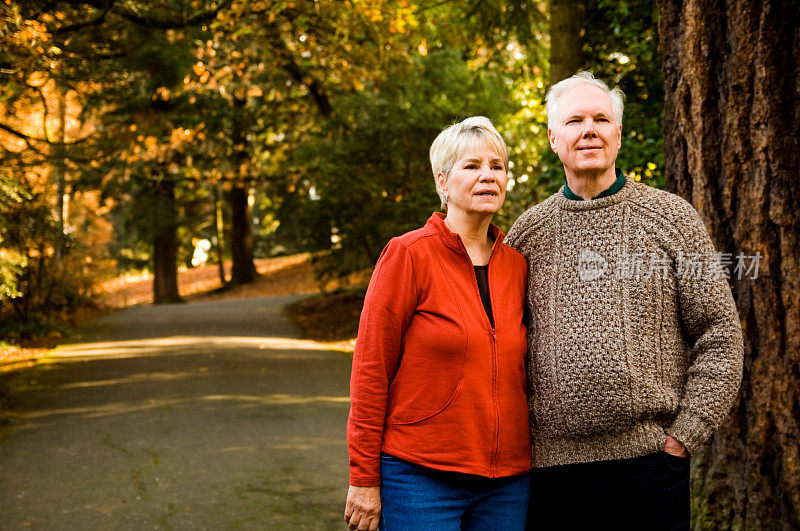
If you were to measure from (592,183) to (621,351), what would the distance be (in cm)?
59

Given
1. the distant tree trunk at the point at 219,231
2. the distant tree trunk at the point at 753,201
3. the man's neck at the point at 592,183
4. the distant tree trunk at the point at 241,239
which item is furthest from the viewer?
the distant tree trunk at the point at 219,231

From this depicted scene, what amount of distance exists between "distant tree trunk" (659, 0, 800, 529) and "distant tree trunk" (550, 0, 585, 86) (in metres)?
5.51

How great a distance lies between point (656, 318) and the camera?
264 cm

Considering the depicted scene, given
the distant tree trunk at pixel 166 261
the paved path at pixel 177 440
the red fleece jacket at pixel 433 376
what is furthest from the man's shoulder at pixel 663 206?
the distant tree trunk at pixel 166 261

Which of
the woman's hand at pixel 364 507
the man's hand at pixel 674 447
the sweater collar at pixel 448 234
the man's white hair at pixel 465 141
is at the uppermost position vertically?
the man's white hair at pixel 465 141

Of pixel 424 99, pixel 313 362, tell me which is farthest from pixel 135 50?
pixel 313 362

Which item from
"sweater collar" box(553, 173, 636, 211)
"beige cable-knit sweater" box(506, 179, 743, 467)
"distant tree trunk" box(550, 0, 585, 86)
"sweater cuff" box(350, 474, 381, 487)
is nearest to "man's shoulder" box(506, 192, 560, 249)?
"sweater collar" box(553, 173, 636, 211)

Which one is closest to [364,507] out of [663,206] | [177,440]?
[663,206]

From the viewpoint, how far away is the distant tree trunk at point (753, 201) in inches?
149

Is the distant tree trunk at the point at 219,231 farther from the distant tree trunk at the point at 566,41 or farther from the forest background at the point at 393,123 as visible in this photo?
the distant tree trunk at the point at 566,41

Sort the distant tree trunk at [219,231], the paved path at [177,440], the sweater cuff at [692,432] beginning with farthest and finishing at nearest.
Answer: the distant tree trunk at [219,231]
the paved path at [177,440]
the sweater cuff at [692,432]

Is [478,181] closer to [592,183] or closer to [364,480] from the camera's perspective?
[592,183]

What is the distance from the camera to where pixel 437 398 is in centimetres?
262

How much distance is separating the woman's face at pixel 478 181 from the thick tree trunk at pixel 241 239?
26.6 meters
